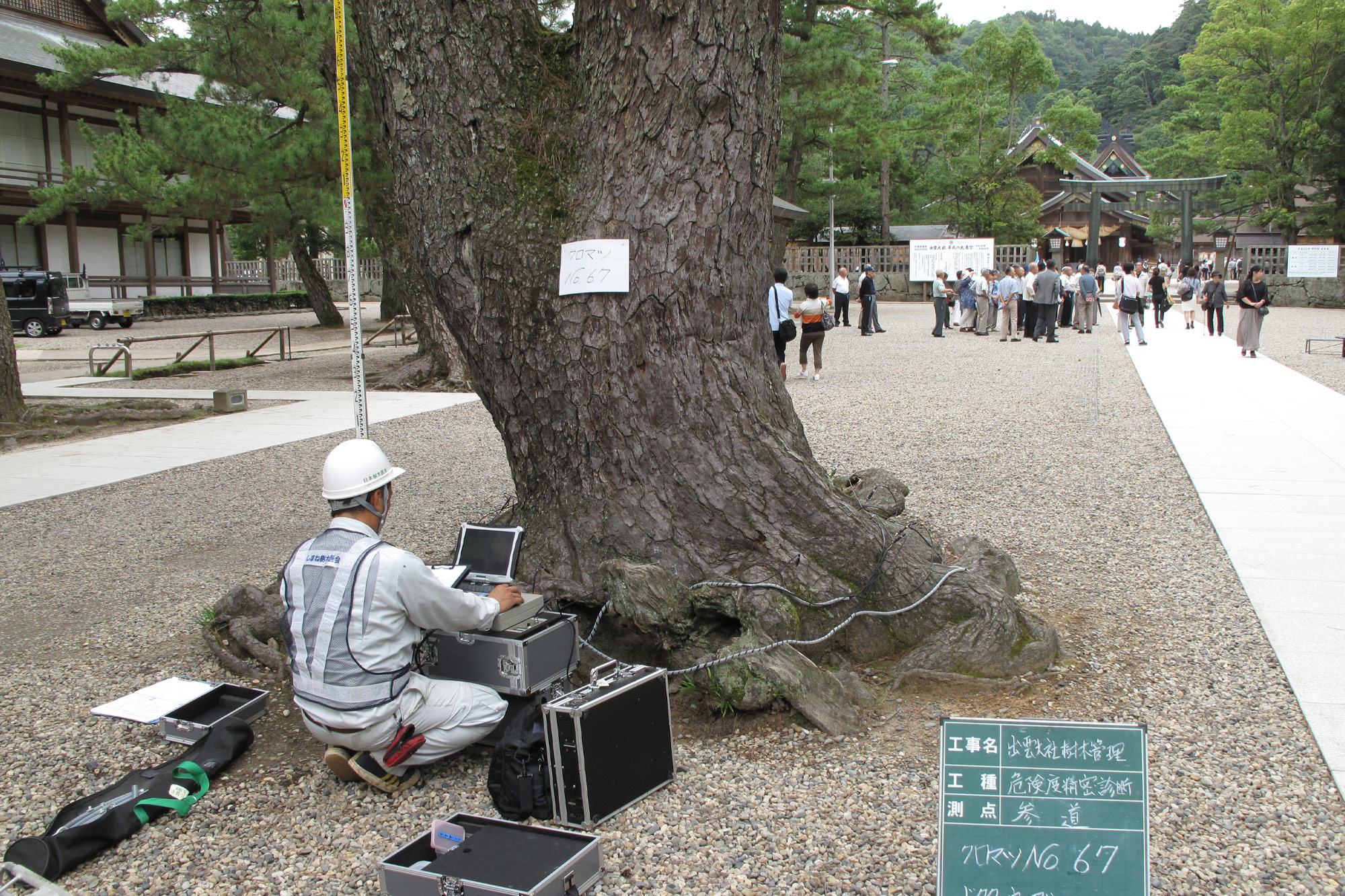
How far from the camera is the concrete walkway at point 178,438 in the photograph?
9047 mm

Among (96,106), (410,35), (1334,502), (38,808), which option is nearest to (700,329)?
(410,35)

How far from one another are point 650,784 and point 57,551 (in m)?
5.19

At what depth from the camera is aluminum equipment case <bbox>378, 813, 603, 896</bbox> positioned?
2.60 m

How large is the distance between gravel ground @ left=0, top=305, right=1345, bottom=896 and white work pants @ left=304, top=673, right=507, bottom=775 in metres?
0.16

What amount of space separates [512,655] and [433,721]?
0.34 meters

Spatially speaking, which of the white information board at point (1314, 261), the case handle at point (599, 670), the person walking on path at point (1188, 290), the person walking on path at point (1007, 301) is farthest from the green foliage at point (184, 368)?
the white information board at point (1314, 261)

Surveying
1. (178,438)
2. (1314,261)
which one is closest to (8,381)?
(178,438)

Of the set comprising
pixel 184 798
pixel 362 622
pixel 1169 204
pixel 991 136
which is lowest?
pixel 184 798

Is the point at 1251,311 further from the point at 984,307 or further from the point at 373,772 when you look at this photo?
the point at 373,772

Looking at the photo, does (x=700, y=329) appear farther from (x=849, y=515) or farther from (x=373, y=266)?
(x=373, y=266)

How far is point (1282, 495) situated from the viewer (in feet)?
24.3

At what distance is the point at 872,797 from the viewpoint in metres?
3.28

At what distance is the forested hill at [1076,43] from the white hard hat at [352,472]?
91791mm

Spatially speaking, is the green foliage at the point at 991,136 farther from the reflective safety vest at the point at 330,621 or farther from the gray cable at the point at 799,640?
the reflective safety vest at the point at 330,621
